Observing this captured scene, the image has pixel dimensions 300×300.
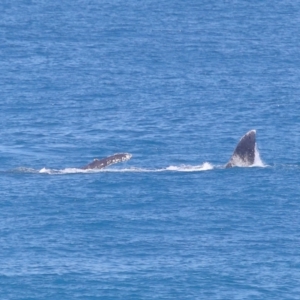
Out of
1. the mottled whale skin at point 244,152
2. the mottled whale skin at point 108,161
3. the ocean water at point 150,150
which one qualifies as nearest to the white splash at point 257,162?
the mottled whale skin at point 244,152

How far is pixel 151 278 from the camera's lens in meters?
64.3

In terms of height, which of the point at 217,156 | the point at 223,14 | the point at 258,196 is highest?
the point at 223,14

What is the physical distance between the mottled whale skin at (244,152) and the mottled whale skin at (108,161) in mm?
5429

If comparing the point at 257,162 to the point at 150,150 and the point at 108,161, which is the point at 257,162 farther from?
the point at 108,161

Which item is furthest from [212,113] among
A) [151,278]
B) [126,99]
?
[151,278]

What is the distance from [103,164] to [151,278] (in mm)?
18739

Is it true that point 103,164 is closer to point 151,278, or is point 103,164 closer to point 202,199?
point 202,199

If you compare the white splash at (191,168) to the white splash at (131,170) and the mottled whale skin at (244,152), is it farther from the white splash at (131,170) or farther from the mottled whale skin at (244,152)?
the mottled whale skin at (244,152)

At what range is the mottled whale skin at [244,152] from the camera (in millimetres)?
81688

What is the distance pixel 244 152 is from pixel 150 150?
23.9ft

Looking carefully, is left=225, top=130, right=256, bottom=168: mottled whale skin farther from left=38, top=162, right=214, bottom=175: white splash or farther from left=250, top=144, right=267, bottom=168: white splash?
left=38, top=162, right=214, bottom=175: white splash

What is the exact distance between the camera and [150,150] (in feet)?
287

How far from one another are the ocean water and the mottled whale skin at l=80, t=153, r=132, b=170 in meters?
0.39

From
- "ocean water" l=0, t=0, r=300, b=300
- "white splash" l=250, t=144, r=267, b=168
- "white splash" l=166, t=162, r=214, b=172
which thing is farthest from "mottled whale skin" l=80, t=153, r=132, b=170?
"white splash" l=250, t=144, r=267, b=168
